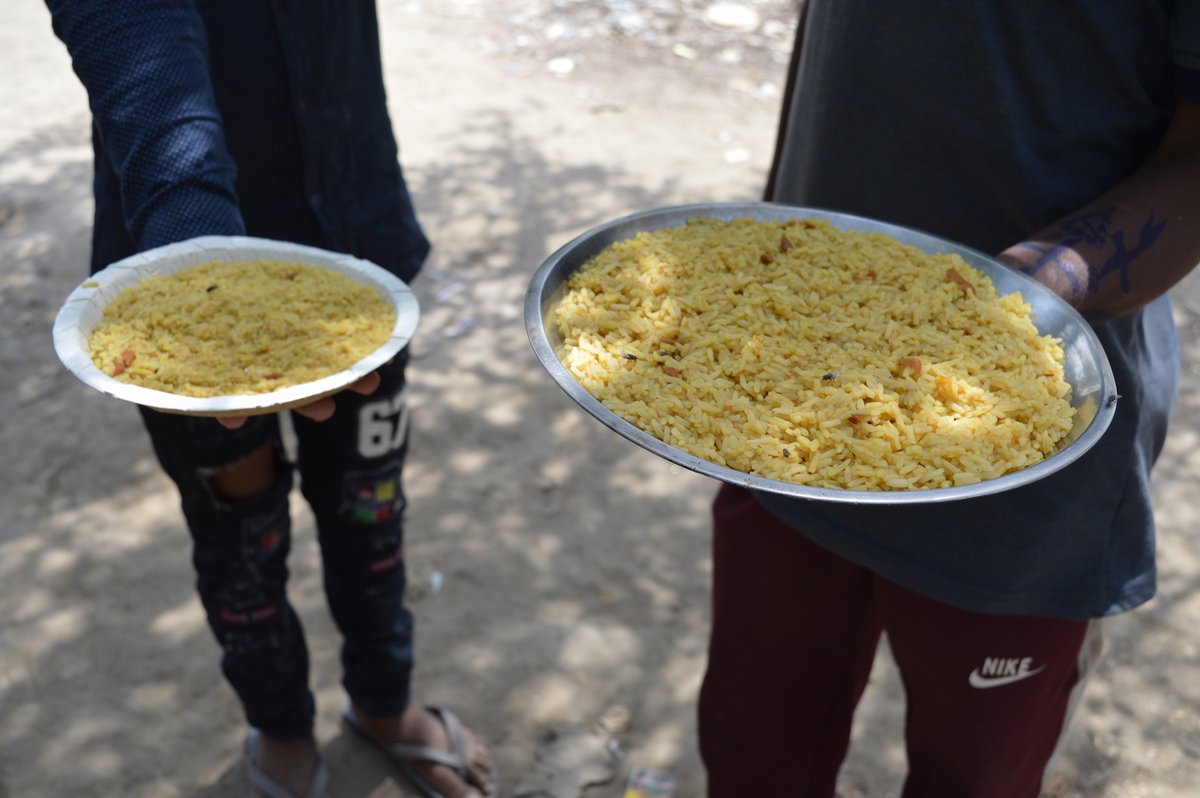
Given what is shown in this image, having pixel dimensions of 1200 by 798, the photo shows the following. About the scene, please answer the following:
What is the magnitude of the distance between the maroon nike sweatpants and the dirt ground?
709mm

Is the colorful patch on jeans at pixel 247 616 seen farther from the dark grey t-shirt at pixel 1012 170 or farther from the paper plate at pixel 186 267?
the dark grey t-shirt at pixel 1012 170

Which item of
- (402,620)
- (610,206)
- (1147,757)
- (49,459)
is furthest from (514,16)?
(1147,757)

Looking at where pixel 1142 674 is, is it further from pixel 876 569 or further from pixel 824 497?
pixel 824 497

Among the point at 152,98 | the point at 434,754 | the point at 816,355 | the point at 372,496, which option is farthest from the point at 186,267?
the point at 434,754

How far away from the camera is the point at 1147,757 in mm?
2953

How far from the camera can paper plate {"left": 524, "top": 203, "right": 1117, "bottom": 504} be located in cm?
132

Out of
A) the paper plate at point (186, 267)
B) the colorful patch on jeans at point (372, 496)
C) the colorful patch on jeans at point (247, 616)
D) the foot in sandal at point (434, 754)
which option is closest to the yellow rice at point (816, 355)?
the paper plate at point (186, 267)

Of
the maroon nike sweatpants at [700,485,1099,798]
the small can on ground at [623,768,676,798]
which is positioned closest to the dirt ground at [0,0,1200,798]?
the small can on ground at [623,768,676,798]

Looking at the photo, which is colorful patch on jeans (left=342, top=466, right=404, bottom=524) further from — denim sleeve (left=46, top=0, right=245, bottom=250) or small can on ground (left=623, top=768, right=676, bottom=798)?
small can on ground (left=623, top=768, right=676, bottom=798)

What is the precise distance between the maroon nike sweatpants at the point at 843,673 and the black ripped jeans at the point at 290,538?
85 centimetres

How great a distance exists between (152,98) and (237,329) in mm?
455

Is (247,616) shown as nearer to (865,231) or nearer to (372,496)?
(372,496)

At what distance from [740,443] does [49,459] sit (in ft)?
11.3

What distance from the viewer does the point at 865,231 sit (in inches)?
73.4
